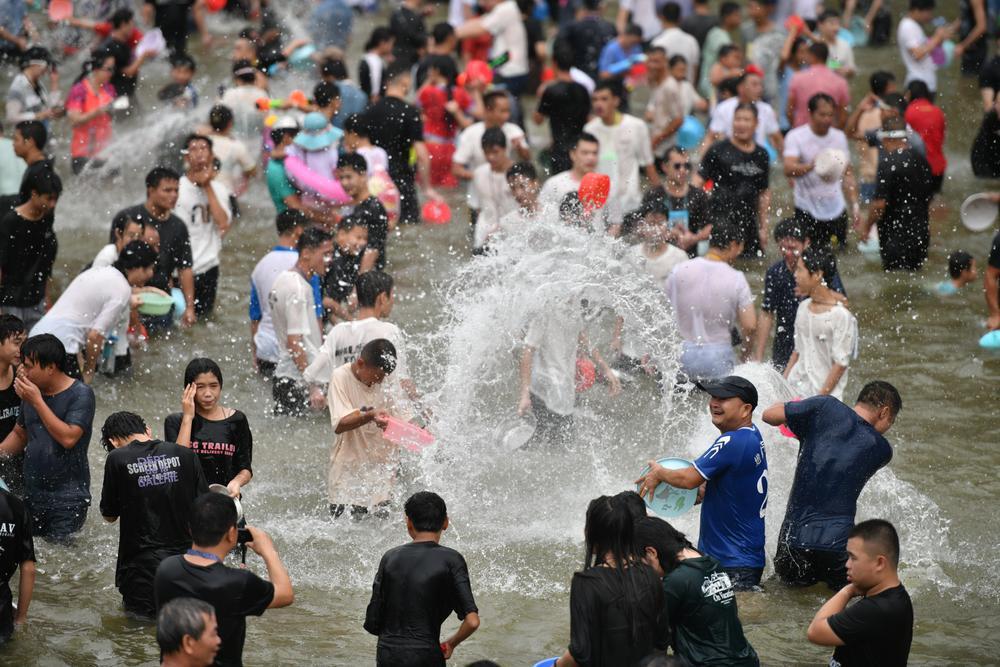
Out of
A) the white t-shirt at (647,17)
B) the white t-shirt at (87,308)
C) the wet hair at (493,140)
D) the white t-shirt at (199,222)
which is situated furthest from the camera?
the white t-shirt at (647,17)

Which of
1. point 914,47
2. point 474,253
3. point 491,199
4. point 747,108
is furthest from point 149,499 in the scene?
point 914,47

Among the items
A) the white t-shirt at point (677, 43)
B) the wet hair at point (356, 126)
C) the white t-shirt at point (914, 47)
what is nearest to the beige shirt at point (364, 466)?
the wet hair at point (356, 126)

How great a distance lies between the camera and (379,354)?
7.74 m

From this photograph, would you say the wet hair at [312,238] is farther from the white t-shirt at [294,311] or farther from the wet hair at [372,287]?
the wet hair at [372,287]

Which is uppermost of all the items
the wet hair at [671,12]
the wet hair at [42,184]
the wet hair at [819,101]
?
the wet hair at [671,12]

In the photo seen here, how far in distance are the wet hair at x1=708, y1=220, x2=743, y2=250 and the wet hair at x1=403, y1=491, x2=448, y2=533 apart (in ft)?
13.8

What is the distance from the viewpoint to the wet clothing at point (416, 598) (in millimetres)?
5719

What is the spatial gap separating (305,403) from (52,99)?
8051mm

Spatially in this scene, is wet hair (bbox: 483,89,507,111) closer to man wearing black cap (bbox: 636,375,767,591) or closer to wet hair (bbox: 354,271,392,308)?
wet hair (bbox: 354,271,392,308)

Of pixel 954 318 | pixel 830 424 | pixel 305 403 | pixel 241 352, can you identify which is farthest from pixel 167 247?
pixel 954 318

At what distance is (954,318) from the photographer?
11.9 metres

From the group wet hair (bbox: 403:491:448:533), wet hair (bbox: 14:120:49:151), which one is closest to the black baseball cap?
wet hair (bbox: 403:491:448:533)

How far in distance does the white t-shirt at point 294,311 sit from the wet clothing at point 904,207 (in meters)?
5.47

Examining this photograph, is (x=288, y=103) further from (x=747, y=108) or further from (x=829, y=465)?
(x=829, y=465)
